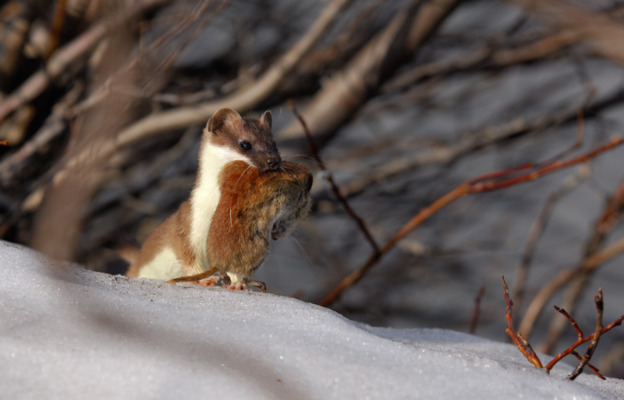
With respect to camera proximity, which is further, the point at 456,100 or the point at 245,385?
the point at 456,100

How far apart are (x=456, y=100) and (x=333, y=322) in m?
2.16

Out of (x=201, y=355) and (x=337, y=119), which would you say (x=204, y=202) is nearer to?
(x=201, y=355)

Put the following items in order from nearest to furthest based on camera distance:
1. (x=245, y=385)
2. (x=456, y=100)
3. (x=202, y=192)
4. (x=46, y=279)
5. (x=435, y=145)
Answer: (x=245, y=385), (x=46, y=279), (x=202, y=192), (x=435, y=145), (x=456, y=100)

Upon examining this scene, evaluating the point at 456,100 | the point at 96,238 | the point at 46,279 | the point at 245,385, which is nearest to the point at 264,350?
the point at 245,385

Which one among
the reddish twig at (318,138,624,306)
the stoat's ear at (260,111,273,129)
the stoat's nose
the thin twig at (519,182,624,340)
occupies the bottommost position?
the thin twig at (519,182,624,340)

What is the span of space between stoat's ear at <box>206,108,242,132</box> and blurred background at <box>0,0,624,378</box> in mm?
145

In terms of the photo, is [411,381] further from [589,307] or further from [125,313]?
[589,307]

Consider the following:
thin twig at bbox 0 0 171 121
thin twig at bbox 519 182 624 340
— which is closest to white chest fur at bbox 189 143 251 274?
thin twig at bbox 0 0 171 121

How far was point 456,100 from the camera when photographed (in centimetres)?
269

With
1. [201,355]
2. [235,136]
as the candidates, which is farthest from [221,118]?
[201,355]

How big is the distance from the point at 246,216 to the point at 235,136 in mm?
266

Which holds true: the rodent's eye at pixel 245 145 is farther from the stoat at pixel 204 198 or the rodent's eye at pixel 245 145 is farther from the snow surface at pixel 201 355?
the snow surface at pixel 201 355

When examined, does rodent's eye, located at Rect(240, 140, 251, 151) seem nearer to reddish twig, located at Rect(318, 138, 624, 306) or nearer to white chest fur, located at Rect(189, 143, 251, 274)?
white chest fur, located at Rect(189, 143, 251, 274)

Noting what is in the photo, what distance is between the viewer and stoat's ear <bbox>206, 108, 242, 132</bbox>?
103 cm
